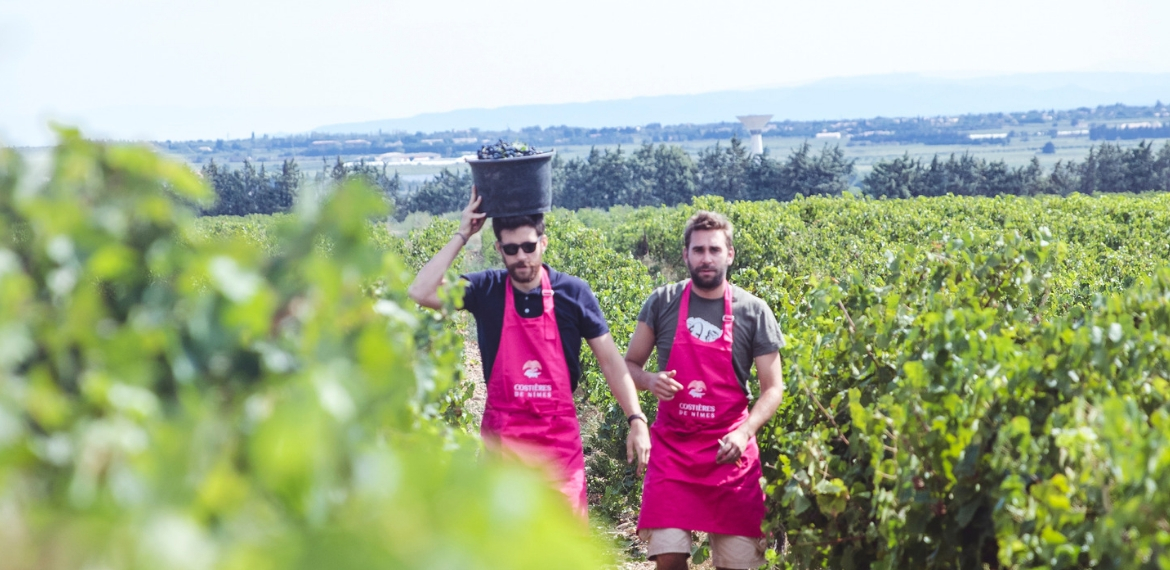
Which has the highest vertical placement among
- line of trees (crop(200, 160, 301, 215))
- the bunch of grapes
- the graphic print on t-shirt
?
the bunch of grapes

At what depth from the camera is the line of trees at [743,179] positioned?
47.8 metres

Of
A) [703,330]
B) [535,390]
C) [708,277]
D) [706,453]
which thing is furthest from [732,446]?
[535,390]

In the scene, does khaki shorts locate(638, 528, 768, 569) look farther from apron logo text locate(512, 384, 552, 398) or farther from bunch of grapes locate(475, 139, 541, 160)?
bunch of grapes locate(475, 139, 541, 160)

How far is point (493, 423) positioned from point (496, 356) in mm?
253

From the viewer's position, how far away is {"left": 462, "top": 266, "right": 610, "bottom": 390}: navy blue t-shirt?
4.01 meters

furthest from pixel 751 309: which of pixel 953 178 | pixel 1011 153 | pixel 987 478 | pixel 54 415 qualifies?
pixel 1011 153

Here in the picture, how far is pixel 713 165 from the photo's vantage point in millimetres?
59438

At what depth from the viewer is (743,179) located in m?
56.2

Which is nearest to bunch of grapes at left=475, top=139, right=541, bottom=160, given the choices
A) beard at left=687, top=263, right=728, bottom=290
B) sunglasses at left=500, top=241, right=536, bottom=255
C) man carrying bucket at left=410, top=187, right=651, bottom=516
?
man carrying bucket at left=410, top=187, right=651, bottom=516

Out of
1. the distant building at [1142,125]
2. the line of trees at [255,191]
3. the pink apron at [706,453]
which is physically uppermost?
the pink apron at [706,453]

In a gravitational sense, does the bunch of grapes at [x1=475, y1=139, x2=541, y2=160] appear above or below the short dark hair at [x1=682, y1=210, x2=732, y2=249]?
above

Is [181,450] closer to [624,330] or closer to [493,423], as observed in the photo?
[493,423]

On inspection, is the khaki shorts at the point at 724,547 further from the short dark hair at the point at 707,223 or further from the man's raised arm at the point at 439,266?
the man's raised arm at the point at 439,266

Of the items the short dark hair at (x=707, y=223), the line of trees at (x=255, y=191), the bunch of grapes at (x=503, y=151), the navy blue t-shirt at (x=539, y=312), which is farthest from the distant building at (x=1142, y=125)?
the navy blue t-shirt at (x=539, y=312)
